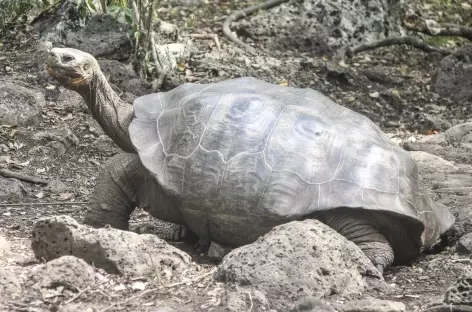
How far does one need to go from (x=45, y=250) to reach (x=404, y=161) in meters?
1.87

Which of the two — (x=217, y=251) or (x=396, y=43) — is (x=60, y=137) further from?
(x=396, y=43)

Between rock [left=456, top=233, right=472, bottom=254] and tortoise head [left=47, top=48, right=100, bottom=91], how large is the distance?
2226 millimetres

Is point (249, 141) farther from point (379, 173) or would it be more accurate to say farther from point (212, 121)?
point (379, 173)

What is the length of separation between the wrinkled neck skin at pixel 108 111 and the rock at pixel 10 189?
0.98 metres

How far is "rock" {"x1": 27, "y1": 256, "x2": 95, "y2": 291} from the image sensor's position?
10.7 ft

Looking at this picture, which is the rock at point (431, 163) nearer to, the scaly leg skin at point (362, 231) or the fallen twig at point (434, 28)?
the scaly leg skin at point (362, 231)

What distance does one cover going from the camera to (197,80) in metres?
7.73

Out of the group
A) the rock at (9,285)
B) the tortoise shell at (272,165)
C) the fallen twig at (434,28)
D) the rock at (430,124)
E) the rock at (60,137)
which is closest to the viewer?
the rock at (9,285)

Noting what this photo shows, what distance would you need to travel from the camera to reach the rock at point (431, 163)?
5.73m

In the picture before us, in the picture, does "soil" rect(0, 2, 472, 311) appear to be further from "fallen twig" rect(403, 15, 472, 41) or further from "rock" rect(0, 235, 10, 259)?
"fallen twig" rect(403, 15, 472, 41)

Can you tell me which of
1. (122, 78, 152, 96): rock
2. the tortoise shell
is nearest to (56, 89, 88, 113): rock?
(122, 78, 152, 96): rock

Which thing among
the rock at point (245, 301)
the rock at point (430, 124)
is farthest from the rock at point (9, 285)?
the rock at point (430, 124)

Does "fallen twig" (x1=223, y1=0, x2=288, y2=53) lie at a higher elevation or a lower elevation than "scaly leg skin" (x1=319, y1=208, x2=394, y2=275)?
lower

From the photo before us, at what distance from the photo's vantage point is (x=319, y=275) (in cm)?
346
